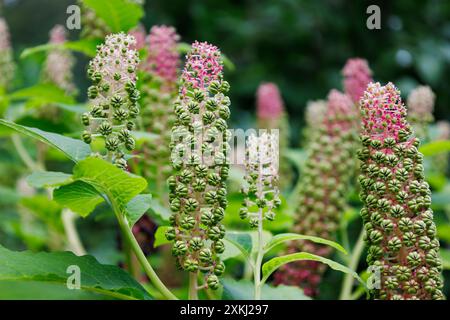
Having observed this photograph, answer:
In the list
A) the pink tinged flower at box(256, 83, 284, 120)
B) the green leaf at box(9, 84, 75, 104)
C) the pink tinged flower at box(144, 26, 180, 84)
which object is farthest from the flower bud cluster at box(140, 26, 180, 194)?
the pink tinged flower at box(256, 83, 284, 120)

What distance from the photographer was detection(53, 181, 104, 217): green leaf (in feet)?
4.81

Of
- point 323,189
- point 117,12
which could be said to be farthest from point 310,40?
point 117,12

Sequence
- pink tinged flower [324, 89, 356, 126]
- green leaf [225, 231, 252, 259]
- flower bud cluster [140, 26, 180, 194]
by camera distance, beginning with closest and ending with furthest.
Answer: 1. green leaf [225, 231, 252, 259]
2. flower bud cluster [140, 26, 180, 194]
3. pink tinged flower [324, 89, 356, 126]

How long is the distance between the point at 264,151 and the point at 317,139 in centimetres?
104

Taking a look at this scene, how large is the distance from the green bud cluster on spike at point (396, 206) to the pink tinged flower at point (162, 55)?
983 mm

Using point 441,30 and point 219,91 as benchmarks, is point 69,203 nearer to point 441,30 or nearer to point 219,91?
point 219,91

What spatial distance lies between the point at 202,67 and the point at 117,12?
0.82 m

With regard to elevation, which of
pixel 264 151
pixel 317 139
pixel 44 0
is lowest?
pixel 264 151

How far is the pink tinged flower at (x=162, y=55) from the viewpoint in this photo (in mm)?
2277

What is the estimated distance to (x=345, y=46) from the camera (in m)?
6.38

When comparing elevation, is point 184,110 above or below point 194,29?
below

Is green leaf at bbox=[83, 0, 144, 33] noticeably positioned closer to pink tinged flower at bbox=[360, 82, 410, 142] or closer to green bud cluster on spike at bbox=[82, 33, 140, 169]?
green bud cluster on spike at bbox=[82, 33, 140, 169]

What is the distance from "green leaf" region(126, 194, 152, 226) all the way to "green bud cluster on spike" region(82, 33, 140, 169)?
107mm

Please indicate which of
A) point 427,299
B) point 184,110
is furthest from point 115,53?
point 427,299
